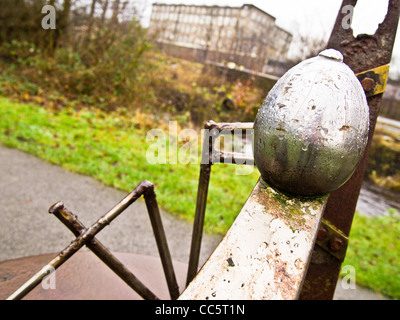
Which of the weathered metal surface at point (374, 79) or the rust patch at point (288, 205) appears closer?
the rust patch at point (288, 205)

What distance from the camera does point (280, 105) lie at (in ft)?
2.36

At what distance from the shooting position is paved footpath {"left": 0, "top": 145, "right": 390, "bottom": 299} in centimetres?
315

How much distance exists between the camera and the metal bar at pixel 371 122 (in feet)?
3.83

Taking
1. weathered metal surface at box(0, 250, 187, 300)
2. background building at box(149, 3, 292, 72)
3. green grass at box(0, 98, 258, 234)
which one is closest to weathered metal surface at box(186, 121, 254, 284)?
weathered metal surface at box(0, 250, 187, 300)

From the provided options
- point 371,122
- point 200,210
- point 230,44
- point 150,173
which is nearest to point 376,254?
point 150,173

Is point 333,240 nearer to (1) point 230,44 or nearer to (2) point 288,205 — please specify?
(2) point 288,205

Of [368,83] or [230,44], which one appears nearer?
[368,83]

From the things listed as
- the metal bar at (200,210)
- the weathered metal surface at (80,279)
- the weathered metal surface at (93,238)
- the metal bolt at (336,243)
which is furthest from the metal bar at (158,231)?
the metal bolt at (336,243)

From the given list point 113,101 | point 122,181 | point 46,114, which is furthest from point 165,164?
point 113,101

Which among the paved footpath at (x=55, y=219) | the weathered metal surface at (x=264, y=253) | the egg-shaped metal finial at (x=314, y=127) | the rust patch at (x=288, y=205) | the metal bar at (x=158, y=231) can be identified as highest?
the egg-shaped metal finial at (x=314, y=127)

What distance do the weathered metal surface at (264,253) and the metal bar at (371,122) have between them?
0.55 metres

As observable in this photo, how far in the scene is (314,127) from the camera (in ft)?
2.22

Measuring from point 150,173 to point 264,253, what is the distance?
4.43 m

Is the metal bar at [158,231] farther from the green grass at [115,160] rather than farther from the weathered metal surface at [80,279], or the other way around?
the green grass at [115,160]
